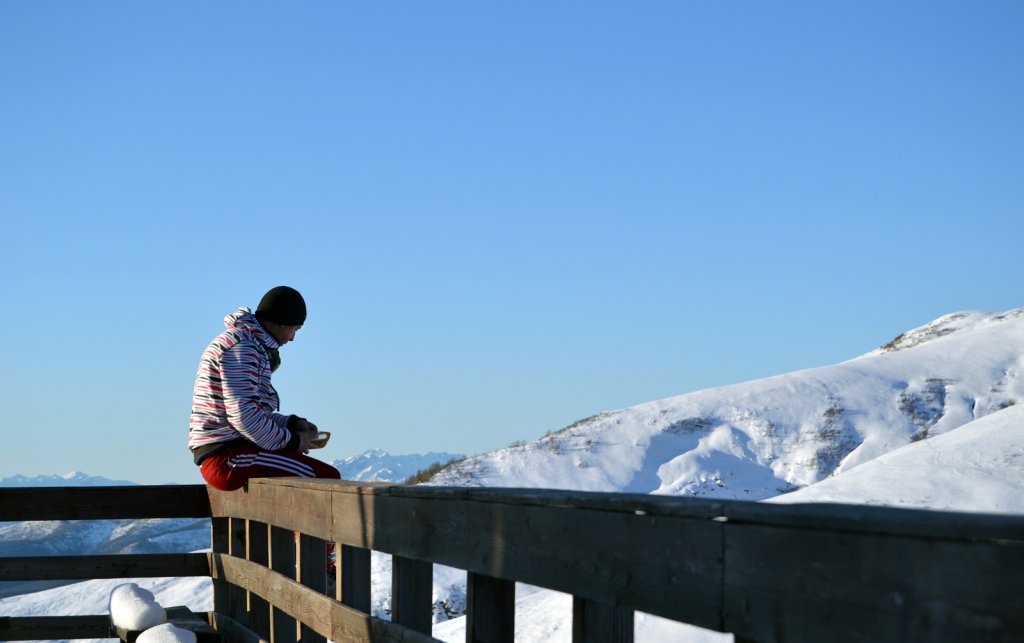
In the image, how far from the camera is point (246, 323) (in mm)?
5773

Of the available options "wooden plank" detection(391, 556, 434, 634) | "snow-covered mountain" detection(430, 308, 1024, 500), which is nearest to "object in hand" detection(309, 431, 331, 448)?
"wooden plank" detection(391, 556, 434, 634)

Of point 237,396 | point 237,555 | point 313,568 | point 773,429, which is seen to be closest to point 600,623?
point 313,568

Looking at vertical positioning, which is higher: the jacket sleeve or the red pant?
the jacket sleeve

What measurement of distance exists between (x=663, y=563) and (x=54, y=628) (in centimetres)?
524

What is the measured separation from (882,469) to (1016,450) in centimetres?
203

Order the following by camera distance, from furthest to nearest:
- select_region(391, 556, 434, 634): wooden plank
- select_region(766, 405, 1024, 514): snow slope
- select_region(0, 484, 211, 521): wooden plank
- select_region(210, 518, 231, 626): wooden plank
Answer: select_region(766, 405, 1024, 514): snow slope
select_region(0, 484, 211, 521): wooden plank
select_region(210, 518, 231, 626): wooden plank
select_region(391, 556, 434, 634): wooden plank

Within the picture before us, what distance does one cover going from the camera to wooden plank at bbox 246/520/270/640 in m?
5.65

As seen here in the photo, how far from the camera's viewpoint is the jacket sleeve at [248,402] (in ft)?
18.4

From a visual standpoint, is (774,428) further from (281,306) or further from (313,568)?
(313,568)

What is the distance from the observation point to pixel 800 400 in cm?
3981

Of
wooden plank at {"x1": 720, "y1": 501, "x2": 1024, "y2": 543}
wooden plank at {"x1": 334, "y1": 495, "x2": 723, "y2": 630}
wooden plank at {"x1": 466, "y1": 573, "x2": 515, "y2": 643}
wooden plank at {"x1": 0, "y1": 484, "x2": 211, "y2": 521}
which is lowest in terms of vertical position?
wooden plank at {"x1": 0, "y1": 484, "x2": 211, "y2": 521}

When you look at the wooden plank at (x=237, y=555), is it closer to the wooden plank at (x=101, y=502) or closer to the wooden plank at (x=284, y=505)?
the wooden plank at (x=284, y=505)

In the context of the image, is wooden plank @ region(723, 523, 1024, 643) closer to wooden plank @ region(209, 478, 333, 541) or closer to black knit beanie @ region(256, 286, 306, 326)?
wooden plank @ region(209, 478, 333, 541)

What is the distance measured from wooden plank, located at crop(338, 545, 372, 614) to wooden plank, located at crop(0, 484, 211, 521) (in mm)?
2635
